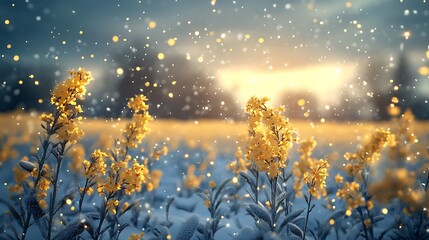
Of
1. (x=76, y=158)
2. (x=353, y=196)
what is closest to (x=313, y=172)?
(x=353, y=196)

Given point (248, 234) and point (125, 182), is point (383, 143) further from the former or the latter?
point (125, 182)

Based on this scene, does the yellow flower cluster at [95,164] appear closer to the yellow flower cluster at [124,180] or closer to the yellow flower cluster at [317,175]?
the yellow flower cluster at [124,180]

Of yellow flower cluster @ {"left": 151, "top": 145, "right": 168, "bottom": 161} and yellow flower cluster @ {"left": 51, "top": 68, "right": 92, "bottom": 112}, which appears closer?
yellow flower cluster @ {"left": 51, "top": 68, "right": 92, "bottom": 112}

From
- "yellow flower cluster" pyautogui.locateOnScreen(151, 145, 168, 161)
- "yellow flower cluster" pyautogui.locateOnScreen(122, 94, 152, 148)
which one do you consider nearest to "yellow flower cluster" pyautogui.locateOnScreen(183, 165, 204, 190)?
"yellow flower cluster" pyautogui.locateOnScreen(151, 145, 168, 161)

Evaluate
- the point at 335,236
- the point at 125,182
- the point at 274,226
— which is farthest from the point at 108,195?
the point at 335,236

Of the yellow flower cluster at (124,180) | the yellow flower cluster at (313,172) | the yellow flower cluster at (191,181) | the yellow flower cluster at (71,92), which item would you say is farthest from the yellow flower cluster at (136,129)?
the yellow flower cluster at (191,181)

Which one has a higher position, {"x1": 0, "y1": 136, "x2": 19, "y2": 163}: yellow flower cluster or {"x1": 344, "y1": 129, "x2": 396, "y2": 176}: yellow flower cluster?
{"x1": 344, "y1": 129, "x2": 396, "y2": 176}: yellow flower cluster

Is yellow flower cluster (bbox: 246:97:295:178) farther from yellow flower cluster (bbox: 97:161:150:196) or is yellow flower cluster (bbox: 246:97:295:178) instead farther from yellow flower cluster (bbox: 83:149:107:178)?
yellow flower cluster (bbox: 83:149:107:178)

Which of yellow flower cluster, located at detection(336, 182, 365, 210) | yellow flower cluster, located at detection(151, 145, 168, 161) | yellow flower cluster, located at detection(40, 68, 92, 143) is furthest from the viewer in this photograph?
yellow flower cluster, located at detection(151, 145, 168, 161)

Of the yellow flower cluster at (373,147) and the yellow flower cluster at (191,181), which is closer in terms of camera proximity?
the yellow flower cluster at (373,147)
